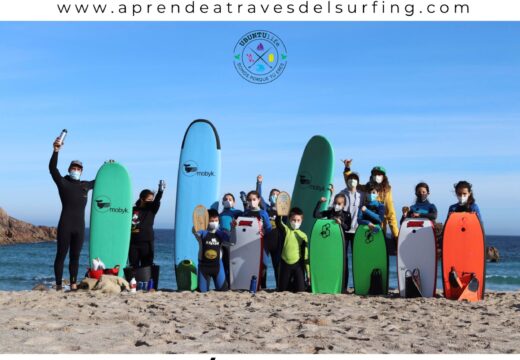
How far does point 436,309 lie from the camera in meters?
6.19

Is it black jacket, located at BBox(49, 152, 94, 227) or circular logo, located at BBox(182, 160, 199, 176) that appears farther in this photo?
circular logo, located at BBox(182, 160, 199, 176)

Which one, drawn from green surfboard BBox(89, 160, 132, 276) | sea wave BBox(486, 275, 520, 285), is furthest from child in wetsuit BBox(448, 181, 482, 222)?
sea wave BBox(486, 275, 520, 285)

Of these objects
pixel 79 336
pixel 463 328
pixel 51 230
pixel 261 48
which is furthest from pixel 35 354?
pixel 51 230

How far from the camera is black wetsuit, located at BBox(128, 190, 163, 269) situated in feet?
26.1

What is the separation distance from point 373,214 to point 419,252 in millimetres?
604

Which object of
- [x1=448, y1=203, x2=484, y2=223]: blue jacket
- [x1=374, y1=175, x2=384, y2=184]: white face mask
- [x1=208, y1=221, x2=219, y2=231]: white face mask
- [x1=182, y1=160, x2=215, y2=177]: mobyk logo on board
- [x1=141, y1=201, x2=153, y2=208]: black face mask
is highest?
[x1=182, y1=160, x2=215, y2=177]: mobyk logo on board

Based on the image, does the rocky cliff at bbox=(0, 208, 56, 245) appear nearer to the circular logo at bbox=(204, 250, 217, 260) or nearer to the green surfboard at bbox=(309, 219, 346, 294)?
the circular logo at bbox=(204, 250, 217, 260)

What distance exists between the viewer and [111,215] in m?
8.41

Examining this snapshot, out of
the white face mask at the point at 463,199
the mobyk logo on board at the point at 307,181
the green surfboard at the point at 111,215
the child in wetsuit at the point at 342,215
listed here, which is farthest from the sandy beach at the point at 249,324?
the mobyk logo on board at the point at 307,181

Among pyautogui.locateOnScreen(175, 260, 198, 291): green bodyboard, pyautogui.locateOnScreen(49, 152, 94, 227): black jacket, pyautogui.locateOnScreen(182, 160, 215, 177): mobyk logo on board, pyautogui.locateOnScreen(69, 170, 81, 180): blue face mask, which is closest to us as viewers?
pyautogui.locateOnScreen(49, 152, 94, 227): black jacket

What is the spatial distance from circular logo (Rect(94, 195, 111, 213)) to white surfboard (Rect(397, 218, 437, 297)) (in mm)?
3596

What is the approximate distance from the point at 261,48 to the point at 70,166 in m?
2.88

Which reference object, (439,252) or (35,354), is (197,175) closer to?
(439,252)

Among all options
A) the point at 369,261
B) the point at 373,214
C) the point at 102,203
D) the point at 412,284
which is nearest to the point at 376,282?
the point at 369,261
